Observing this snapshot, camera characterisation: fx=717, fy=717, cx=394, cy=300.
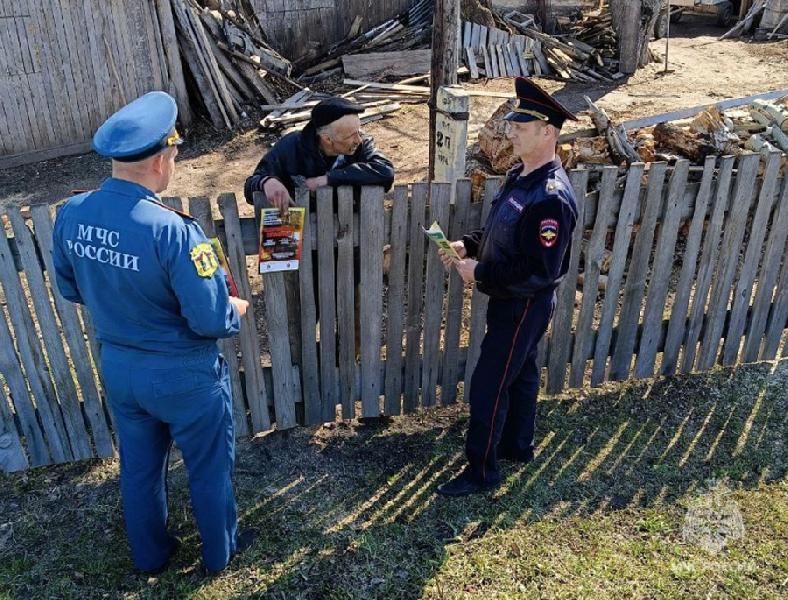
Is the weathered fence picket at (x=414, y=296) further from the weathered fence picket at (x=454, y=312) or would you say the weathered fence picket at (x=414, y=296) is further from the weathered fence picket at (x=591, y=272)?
the weathered fence picket at (x=591, y=272)

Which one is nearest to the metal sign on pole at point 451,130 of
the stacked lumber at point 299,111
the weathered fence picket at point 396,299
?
the weathered fence picket at point 396,299

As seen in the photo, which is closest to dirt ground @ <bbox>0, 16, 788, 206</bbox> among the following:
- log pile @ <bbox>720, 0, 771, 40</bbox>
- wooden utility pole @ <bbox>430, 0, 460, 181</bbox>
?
log pile @ <bbox>720, 0, 771, 40</bbox>

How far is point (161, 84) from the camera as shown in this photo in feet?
36.2

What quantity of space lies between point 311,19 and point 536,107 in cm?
1281

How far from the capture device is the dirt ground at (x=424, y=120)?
9.75 meters

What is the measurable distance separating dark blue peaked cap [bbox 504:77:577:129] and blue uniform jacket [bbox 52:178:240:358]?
5.35 ft

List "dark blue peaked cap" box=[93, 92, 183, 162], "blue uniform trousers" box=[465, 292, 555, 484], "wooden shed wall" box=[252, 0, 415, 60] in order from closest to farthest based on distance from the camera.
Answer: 1. "dark blue peaked cap" box=[93, 92, 183, 162]
2. "blue uniform trousers" box=[465, 292, 555, 484]
3. "wooden shed wall" box=[252, 0, 415, 60]

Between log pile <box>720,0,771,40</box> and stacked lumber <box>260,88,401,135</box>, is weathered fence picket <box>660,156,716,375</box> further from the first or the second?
log pile <box>720,0,771,40</box>

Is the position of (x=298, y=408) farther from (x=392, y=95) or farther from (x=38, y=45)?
(x=392, y=95)

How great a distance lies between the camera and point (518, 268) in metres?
3.47

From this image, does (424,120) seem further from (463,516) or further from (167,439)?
(167,439)

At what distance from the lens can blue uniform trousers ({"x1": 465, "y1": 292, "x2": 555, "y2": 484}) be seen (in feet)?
12.0

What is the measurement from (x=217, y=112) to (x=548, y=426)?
8.78 m

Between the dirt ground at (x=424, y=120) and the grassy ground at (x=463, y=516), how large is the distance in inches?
217
